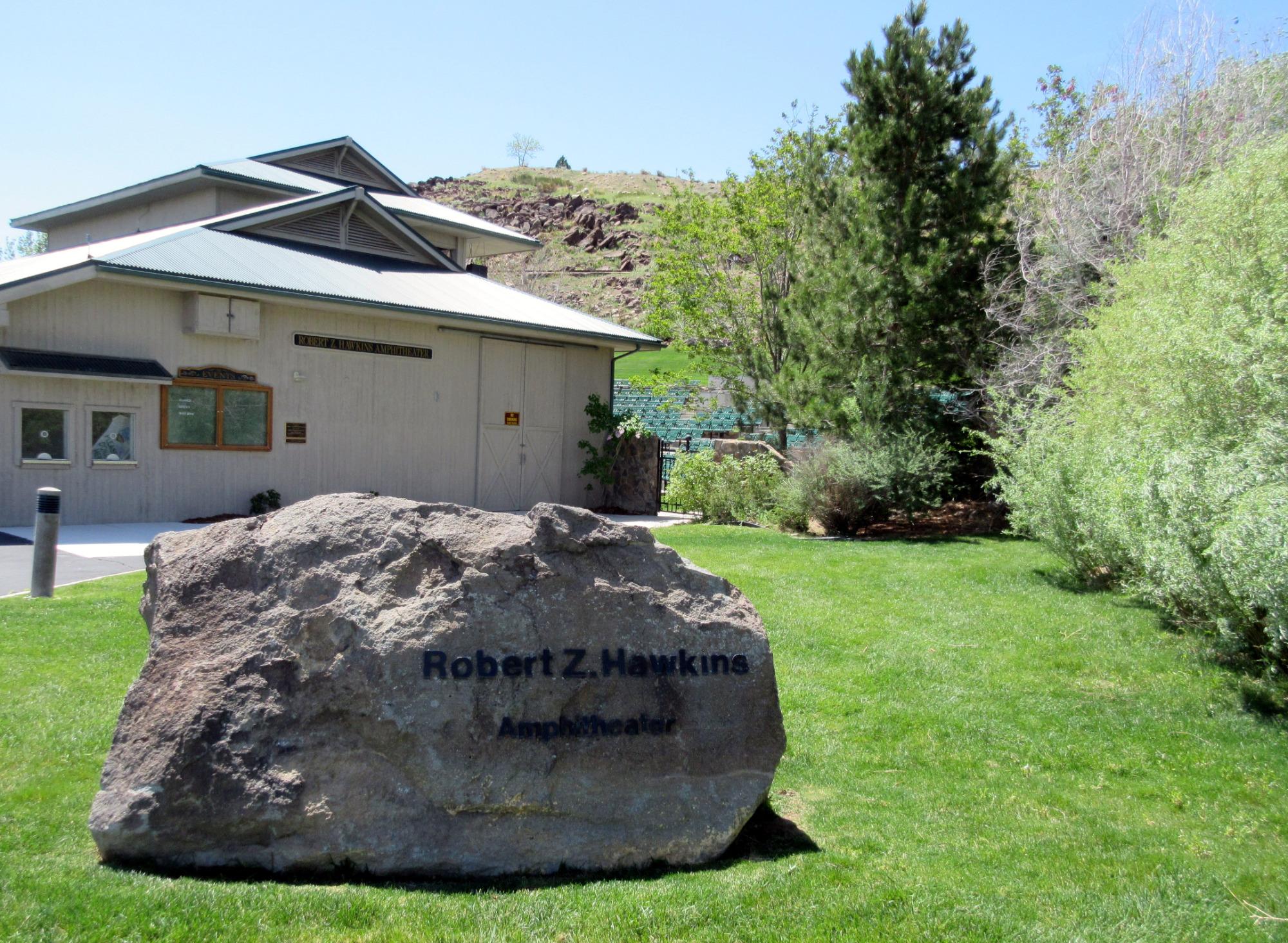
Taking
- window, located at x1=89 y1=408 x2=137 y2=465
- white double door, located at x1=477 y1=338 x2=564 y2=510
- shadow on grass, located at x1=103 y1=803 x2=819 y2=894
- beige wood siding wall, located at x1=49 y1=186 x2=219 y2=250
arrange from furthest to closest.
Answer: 1. beige wood siding wall, located at x1=49 y1=186 x2=219 y2=250
2. white double door, located at x1=477 y1=338 x2=564 y2=510
3. window, located at x1=89 y1=408 x2=137 y2=465
4. shadow on grass, located at x1=103 y1=803 x2=819 y2=894

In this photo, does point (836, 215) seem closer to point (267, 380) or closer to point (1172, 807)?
point (267, 380)

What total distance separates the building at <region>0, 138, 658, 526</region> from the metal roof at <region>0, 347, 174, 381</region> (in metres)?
0.03

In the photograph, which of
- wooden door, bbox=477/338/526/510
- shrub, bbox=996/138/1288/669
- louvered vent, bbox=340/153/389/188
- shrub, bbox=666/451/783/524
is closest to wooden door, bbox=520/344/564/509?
wooden door, bbox=477/338/526/510

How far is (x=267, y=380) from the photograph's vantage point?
52.3 ft

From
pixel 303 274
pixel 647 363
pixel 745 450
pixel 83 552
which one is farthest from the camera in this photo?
pixel 647 363

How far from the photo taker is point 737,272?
82.3 feet

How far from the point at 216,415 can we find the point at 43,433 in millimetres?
2373

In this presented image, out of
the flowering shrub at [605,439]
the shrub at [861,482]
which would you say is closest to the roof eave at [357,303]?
the flowering shrub at [605,439]

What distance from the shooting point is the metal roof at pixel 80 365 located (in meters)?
13.2

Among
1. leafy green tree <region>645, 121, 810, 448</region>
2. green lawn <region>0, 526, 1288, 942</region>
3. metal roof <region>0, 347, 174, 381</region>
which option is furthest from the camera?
leafy green tree <region>645, 121, 810, 448</region>

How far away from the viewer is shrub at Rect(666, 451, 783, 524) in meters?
18.3

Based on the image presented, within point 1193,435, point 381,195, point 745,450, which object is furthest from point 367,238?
point 1193,435

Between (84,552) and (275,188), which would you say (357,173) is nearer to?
(275,188)

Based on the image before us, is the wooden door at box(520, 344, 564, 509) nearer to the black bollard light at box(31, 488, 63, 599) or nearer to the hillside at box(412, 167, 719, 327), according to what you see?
the black bollard light at box(31, 488, 63, 599)
